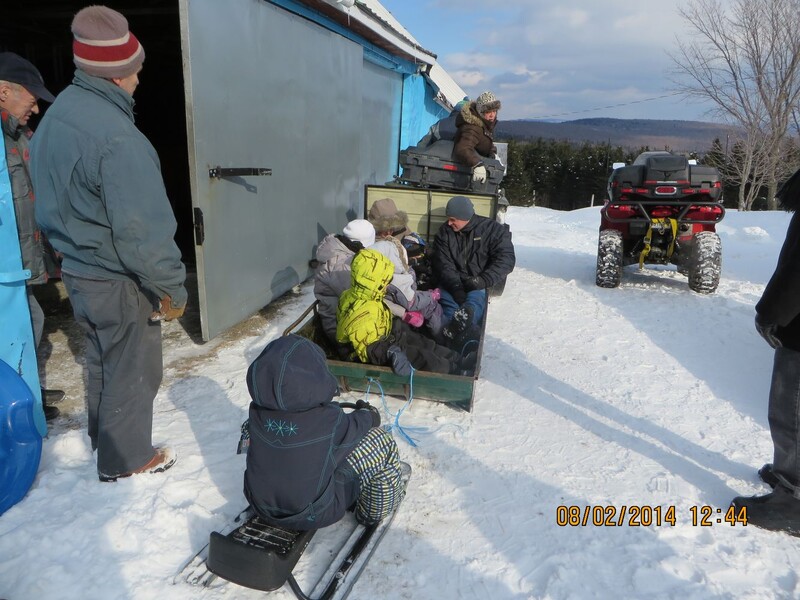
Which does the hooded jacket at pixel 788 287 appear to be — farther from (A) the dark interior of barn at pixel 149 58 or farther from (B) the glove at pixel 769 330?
(A) the dark interior of barn at pixel 149 58

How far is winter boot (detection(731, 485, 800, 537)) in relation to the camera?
2660 mm

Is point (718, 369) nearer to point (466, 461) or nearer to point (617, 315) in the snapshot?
point (617, 315)

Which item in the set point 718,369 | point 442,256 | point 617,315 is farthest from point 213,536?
point 617,315

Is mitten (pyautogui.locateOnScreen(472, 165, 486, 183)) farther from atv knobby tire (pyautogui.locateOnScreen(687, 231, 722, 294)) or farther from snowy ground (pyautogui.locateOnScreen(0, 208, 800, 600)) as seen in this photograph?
atv knobby tire (pyautogui.locateOnScreen(687, 231, 722, 294))

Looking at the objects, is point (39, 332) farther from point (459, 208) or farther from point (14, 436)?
point (459, 208)

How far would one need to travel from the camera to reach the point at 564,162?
3048 centimetres

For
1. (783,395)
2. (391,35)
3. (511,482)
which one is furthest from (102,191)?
(391,35)

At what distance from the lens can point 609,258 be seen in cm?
662

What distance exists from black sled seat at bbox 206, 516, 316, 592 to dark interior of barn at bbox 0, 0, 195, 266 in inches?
235

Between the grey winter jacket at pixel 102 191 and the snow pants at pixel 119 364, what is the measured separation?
4.4 inches

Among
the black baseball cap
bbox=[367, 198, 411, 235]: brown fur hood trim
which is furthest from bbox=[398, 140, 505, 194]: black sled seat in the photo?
the black baseball cap

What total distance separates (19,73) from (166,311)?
66.4 inches

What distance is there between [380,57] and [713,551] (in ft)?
27.4
